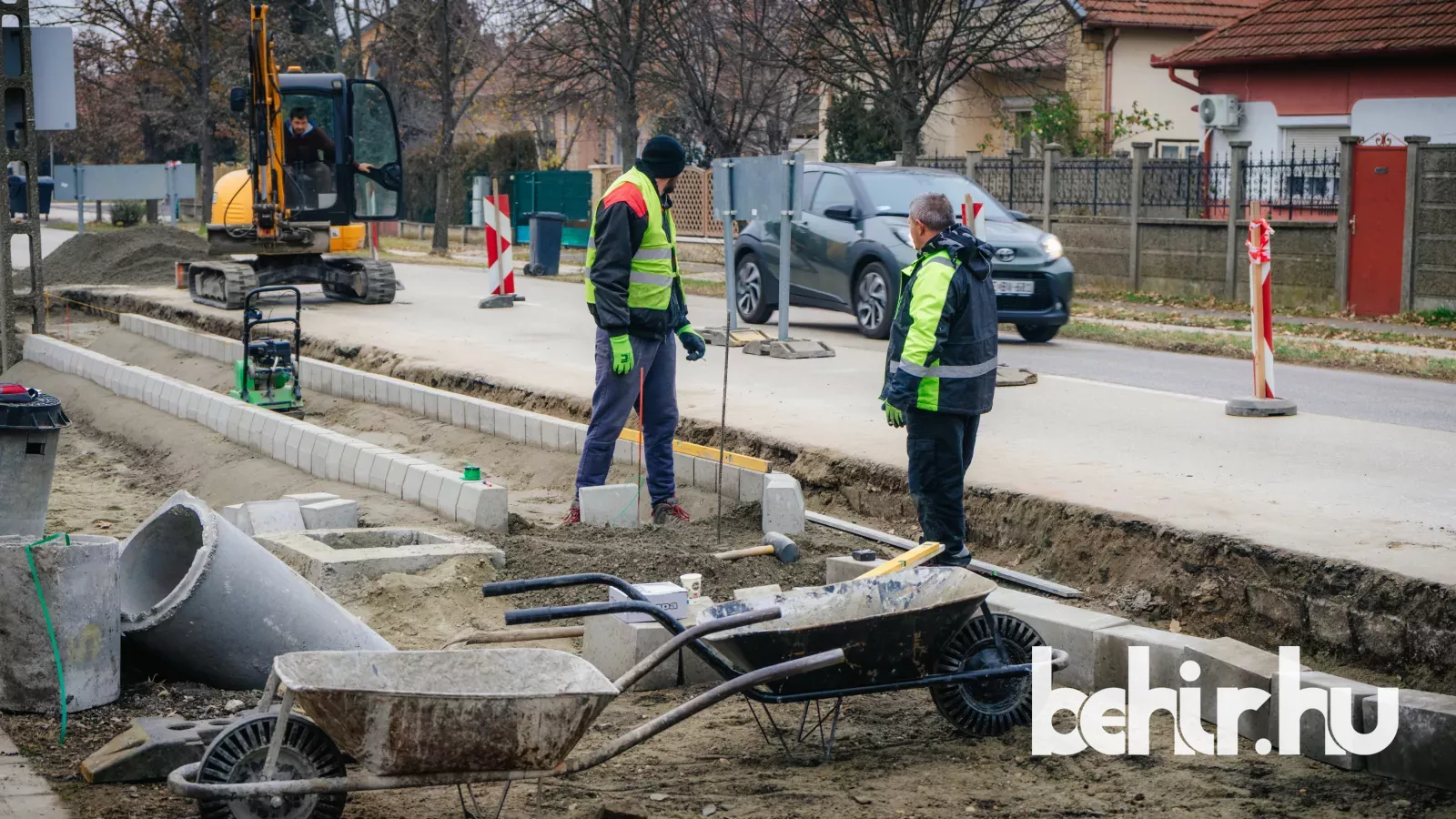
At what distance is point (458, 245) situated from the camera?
40031 mm

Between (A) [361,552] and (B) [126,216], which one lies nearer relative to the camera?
(A) [361,552]

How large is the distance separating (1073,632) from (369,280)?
51.5 feet

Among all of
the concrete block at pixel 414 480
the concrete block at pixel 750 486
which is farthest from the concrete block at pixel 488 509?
the concrete block at pixel 750 486

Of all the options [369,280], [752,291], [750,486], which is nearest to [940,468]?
[750,486]

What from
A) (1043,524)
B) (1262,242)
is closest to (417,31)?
(1262,242)

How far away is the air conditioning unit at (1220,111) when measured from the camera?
26.1 meters

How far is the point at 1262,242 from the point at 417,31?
29.4m

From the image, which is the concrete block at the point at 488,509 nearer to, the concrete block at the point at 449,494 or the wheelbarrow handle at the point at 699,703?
the concrete block at the point at 449,494

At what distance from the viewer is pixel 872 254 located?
16188 mm

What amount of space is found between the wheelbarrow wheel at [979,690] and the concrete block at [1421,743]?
1.10 metres

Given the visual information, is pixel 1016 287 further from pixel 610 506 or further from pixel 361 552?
pixel 361 552

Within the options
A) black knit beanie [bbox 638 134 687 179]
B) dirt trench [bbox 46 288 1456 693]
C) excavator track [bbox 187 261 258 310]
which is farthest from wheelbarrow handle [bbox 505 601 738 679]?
excavator track [bbox 187 261 258 310]

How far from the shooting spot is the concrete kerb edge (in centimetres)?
858

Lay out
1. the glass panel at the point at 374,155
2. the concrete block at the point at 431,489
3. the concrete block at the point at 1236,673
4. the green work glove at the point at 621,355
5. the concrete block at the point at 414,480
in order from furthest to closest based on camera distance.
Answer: the glass panel at the point at 374,155 < the concrete block at the point at 414,480 < the concrete block at the point at 431,489 < the green work glove at the point at 621,355 < the concrete block at the point at 1236,673
